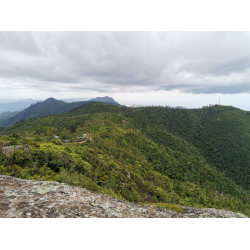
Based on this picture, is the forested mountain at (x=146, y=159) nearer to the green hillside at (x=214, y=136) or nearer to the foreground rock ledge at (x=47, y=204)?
the green hillside at (x=214, y=136)

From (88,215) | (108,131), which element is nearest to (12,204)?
(88,215)

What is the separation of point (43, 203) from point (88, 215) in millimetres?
2405

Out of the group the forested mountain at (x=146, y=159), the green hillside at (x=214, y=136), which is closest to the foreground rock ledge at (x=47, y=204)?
the forested mountain at (x=146, y=159)

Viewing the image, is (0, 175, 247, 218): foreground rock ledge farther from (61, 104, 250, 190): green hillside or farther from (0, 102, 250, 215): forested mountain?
(61, 104, 250, 190): green hillside

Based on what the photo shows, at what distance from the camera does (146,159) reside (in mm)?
50250

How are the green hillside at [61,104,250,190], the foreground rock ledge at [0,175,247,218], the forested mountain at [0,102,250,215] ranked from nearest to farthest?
1. the foreground rock ledge at [0,175,247,218]
2. the forested mountain at [0,102,250,215]
3. the green hillside at [61,104,250,190]

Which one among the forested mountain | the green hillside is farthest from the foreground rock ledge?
the green hillside

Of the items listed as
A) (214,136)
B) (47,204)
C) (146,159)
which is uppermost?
(214,136)

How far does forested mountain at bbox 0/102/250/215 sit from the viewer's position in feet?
47.3

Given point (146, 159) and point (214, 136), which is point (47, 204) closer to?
point (146, 159)

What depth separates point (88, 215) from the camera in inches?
230

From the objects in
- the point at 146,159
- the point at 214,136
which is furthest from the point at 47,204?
the point at 214,136

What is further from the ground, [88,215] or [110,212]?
[88,215]
